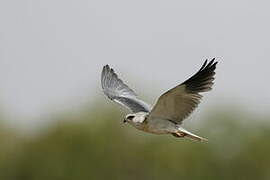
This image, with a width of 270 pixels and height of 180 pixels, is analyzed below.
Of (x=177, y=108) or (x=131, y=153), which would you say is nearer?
(x=177, y=108)

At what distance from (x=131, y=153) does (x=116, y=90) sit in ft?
44.0

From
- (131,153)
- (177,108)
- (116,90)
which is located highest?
(177,108)

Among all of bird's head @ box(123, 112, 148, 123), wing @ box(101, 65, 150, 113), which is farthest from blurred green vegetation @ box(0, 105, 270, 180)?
bird's head @ box(123, 112, 148, 123)

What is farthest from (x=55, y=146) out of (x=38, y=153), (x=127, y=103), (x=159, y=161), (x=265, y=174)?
(x=127, y=103)

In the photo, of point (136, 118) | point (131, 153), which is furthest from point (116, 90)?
point (131, 153)

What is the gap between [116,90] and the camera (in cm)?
1404

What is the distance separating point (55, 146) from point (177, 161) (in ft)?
9.35

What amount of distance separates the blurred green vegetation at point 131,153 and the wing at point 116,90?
40.8ft

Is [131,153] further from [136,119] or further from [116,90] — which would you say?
[136,119]

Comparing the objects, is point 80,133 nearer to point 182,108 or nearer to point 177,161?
point 177,161

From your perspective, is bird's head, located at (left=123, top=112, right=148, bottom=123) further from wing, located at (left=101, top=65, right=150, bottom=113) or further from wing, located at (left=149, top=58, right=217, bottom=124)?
wing, located at (left=101, top=65, right=150, bottom=113)

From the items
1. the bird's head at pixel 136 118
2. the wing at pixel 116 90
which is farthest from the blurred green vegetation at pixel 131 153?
the bird's head at pixel 136 118

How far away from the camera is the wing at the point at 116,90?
13.4m

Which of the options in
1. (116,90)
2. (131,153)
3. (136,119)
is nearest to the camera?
(136,119)
